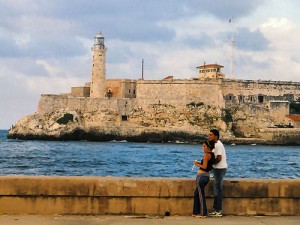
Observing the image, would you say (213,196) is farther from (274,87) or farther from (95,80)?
(274,87)

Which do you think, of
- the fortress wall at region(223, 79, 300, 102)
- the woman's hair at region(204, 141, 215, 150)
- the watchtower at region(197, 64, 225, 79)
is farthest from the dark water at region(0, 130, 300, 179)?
the watchtower at region(197, 64, 225, 79)

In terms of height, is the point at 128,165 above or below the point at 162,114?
below

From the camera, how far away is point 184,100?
74.4 m

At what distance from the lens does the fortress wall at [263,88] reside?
76.5m

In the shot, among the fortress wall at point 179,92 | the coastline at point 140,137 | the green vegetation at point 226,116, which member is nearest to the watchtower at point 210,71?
the fortress wall at point 179,92

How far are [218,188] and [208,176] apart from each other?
21cm

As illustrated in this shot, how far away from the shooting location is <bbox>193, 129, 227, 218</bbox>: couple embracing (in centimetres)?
758

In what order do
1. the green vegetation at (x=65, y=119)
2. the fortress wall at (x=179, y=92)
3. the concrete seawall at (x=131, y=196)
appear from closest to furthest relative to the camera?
the concrete seawall at (x=131, y=196), the green vegetation at (x=65, y=119), the fortress wall at (x=179, y=92)

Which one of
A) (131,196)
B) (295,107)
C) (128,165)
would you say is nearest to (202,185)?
(131,196)

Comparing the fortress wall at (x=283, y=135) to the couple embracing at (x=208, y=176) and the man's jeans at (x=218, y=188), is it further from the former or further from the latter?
the man's jeans at (x=218, y=188)

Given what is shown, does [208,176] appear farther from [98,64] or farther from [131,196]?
[98,64]

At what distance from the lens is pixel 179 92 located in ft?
245

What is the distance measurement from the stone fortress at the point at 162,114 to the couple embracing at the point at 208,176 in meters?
63.4

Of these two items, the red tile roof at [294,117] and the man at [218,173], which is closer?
the man at [218,173]
